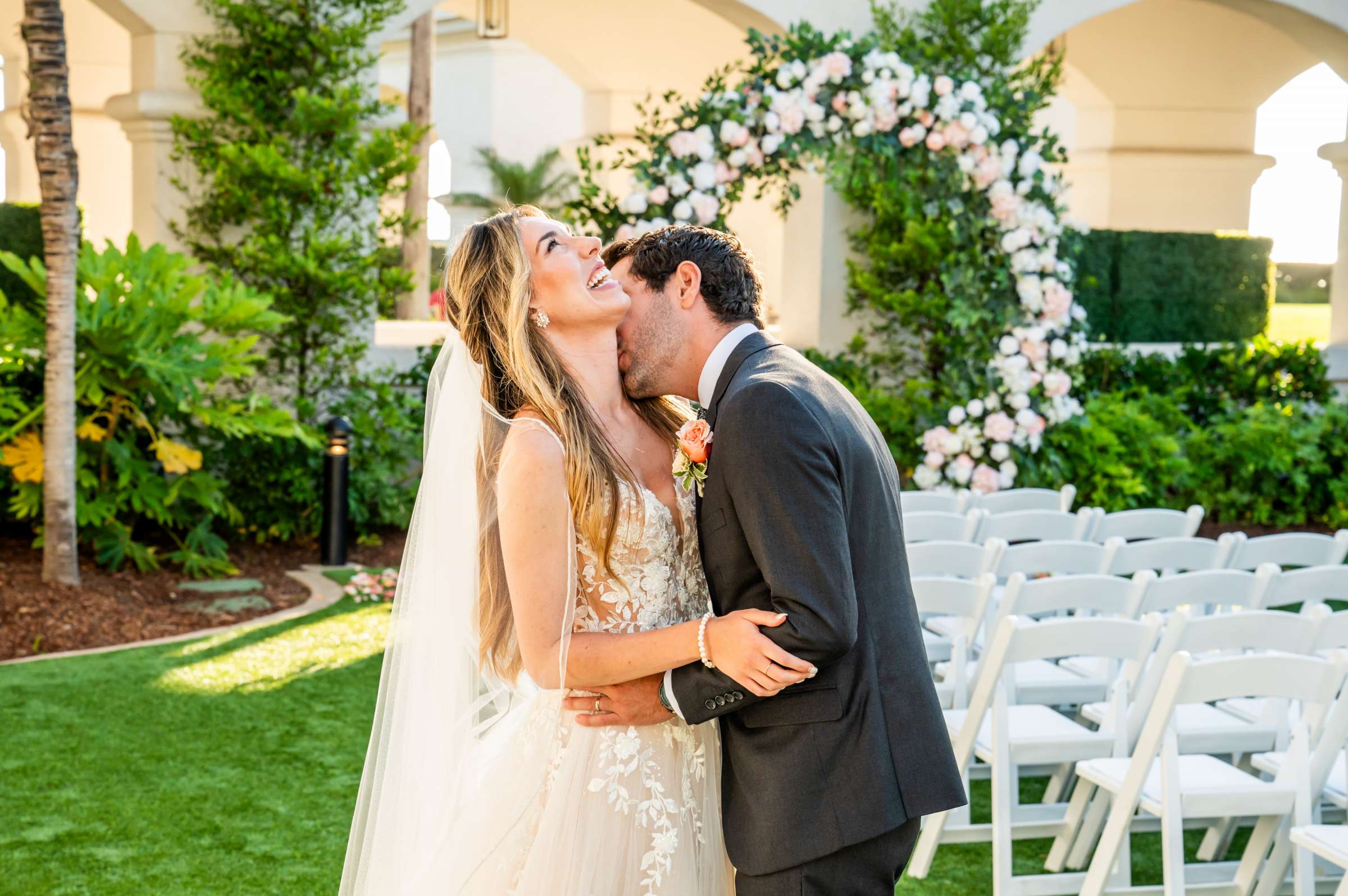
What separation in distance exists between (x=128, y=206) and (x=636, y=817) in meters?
13.9

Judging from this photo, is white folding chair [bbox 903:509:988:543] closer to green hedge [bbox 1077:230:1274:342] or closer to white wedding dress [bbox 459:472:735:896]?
white wedding dress [bbox 459:472:735:896]

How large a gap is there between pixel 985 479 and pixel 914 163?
2254 mm

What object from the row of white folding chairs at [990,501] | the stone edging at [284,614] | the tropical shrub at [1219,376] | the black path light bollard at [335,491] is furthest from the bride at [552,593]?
the tropical shrub at [1219,376]

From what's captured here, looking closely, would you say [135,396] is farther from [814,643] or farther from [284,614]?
[814,643]

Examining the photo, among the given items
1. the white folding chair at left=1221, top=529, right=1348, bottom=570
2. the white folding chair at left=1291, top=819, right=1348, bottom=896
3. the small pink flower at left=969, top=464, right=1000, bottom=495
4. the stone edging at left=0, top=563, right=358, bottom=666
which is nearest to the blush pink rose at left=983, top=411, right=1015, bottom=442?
the small pink flower at left=969, top=464, right=1000, bottom=495

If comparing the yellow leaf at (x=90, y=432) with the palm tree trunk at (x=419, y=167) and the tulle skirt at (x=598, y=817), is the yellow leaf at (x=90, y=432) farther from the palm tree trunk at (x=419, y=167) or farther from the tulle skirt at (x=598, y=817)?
the palm tree trunk at (x=419, y=167)

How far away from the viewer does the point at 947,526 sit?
5.97 metres

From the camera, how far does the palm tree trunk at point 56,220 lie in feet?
22.1

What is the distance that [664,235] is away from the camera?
2.68 m

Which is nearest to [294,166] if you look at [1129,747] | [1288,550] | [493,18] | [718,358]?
[493,18]

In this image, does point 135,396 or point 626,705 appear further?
point 135,396

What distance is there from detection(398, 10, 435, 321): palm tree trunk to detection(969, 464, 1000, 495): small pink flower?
9302 millimetres

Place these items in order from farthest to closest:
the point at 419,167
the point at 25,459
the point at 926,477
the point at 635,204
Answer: the point at 419,167 → the point at 926,477 → the point at 635,204 → the point at 25,459

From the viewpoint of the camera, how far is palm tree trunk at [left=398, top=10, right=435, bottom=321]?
17781mm
